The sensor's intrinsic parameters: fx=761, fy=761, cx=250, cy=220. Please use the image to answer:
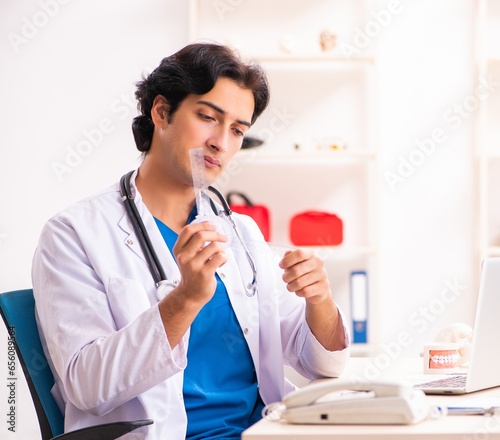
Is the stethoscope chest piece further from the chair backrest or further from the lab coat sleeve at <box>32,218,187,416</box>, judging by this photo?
the chair backrest

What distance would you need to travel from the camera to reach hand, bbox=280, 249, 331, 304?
164 centimetres

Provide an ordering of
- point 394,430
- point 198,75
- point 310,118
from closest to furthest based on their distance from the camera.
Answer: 1. point 394,430
2. point 198,75
3. point 310,118

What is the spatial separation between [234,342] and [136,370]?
1.27 feet

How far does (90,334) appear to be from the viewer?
1.56 meters

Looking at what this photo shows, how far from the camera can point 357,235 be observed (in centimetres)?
374

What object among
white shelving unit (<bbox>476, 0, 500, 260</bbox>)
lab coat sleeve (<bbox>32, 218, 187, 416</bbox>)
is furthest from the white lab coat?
white shelving unit (<bbox>476, 0, 500, 260</bbox>)

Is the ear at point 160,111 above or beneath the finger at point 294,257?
above

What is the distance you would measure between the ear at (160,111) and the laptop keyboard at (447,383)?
909 mm

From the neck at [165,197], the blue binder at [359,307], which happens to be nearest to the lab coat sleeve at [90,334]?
the neck at [165,197]

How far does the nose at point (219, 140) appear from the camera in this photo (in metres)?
1.84

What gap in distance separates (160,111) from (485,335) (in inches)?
39.3

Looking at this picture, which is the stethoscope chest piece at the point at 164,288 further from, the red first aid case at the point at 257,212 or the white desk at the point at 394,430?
the red first aid case at the point at 257,212

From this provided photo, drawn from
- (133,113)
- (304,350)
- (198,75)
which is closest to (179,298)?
(304,350)

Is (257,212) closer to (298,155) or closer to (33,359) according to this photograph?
(298,155)
